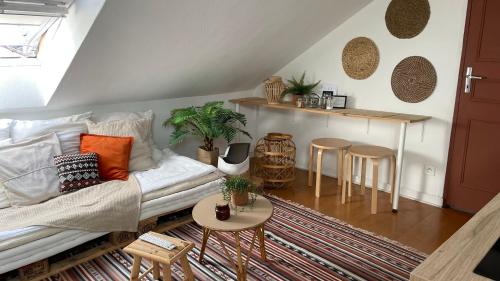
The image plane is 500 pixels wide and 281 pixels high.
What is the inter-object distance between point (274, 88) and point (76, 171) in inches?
81.0

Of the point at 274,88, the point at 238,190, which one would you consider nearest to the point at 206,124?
the point at 274,88

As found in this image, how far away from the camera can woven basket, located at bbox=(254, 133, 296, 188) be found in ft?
12.2

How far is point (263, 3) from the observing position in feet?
9.56

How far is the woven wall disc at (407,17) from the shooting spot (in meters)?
3.22

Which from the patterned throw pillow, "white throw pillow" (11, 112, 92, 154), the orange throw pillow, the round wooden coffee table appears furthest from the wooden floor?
"white throw pillow" (11, 112, 92, 154)

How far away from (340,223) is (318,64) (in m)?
1.78

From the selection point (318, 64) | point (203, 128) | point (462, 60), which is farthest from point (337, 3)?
point (203, 128)

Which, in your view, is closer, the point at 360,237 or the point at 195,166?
the point at 360,237

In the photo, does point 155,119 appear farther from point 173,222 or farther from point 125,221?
point 125,221

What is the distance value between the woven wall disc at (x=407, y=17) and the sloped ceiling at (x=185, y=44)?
0.28 m

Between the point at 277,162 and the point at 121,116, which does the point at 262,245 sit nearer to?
the point at 277,162

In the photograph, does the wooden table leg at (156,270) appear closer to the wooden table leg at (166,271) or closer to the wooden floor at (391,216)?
the wooden table leg at (166,271)

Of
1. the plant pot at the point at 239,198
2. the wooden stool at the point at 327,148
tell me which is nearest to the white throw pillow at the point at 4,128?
the plant pot at the point at 239,198

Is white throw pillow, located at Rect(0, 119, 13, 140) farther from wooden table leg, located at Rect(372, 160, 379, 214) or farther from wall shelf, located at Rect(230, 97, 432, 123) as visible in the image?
wooden table leg, located at Rect(372, 160, 379, 214)
